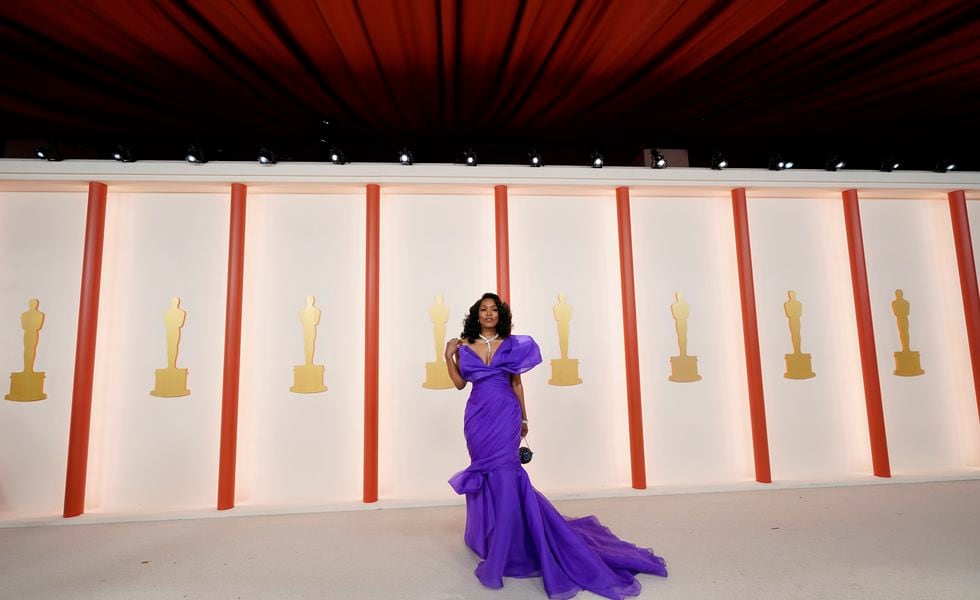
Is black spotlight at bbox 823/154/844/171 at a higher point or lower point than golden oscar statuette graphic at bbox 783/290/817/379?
higher

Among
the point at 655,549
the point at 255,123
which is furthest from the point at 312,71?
the point at 655,549

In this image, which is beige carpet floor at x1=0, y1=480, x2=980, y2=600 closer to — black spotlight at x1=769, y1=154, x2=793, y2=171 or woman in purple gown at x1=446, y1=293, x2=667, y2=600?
woman in purple gown at x1=446, y1=293, x2=667, y2=600

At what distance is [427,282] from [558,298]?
1307 millimetres

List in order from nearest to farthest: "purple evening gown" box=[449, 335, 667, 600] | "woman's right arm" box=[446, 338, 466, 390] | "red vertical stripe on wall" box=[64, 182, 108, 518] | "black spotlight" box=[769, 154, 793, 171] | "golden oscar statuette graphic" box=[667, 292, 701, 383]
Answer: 1. "purple evening gown" box=[449, 335, 667, 600]
2. "woman's right arm" box=[446, 338, 466, 390]
3. "red vertical stripe on wall" box=[64, 182, 108, 518]
4. "golden oscar statuette graphic" box=[667, 292, 701, 383]
5. "black spotlight" box=[769, 154, 793, 171]

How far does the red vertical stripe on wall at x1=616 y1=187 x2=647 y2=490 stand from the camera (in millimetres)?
4359

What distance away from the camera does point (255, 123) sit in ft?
14.5

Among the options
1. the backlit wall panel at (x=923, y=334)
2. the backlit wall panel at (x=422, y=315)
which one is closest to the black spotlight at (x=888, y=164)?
the backlit wall panel at (x=923, y=334)

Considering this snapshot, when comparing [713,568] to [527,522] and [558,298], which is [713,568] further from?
[558,298]

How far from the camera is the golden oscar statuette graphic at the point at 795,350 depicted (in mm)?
4742

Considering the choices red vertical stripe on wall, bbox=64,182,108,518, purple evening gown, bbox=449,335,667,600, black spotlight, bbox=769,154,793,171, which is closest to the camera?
purple evening gown, bbox=449,335,667,600

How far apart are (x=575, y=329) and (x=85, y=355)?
169 inches

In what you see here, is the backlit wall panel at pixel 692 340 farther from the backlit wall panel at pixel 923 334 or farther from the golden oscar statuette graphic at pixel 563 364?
the backlit wall panel at pixel 923 334

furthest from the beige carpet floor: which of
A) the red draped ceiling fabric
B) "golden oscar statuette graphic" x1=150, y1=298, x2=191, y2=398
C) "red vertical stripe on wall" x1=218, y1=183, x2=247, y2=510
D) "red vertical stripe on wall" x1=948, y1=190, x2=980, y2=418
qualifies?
the red draped ceiling fabric

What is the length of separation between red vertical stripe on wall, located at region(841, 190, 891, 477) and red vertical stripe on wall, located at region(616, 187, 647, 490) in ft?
7.25
